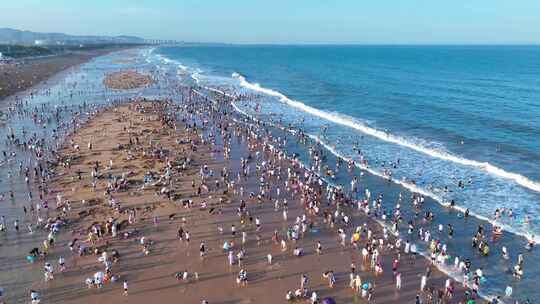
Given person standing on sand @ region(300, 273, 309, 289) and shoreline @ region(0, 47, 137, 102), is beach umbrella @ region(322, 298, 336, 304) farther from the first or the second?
shoreline @ region(0, 47, 137, 102)

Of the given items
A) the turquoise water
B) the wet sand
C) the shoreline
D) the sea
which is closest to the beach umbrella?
the wet sand

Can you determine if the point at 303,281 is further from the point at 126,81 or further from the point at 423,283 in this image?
the point at 126,81

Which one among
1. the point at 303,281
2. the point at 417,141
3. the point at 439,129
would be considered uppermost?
the point at 439,129

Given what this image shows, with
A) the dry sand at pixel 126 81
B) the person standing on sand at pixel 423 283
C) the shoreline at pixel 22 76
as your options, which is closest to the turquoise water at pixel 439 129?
the person standing on sand at pixel 423 283

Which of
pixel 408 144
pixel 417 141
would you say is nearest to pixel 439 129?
pixel 417 141

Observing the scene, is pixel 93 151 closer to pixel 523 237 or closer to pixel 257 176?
pixel 257 176

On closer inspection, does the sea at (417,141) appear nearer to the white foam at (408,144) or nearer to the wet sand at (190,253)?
the white foam at (408,144)

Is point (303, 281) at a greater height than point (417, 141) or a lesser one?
lesser

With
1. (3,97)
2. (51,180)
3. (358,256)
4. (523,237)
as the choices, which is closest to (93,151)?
(51,180)

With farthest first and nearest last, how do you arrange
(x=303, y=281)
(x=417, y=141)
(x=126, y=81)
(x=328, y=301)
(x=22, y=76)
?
(x=22, y=76), (x=126, y=81), (x=417, y=141), (x=303, y=281), (x=328, y=301)
